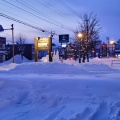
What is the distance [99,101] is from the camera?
32.1ft

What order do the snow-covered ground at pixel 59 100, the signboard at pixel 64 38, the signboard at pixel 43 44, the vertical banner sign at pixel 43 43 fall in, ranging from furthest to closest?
1. the signboard at pixel 64 38
2. the signboard at pixel 43 44
3. the vertical banner sign at pixel 43 43
4. the snow-covered ground at pixel 59 100

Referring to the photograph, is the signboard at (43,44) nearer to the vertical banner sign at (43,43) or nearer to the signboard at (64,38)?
the vertical banner sign at (43,43)

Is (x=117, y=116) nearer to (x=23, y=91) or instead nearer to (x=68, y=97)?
(x=68, y=97)

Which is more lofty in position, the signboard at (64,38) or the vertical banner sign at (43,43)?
the signboard at (64,38)

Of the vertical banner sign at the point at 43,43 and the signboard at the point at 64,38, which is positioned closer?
the vertical banner sign at the point at 43,43

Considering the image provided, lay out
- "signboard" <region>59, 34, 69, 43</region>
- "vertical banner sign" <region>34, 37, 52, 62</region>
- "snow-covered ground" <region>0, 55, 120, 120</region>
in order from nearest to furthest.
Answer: "snow-covered ground" <region>0, 55, 120, 120</region>
"vertical banner sign" <region>34, 37, 52, 62</region>
"signboard" <region>59, 34, 69, 43</region>

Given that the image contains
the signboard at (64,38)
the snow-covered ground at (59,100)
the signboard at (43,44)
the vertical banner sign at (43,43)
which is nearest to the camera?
the snow-covered ground at (59,100)

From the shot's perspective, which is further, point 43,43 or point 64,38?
point 64,38

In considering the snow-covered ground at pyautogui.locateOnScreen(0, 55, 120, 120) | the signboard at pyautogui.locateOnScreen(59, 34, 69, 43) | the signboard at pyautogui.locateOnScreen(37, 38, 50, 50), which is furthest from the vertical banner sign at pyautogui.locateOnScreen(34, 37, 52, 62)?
the snow-covered ground at pyautogui.locateOnScreen(0, 55, 120, 120)

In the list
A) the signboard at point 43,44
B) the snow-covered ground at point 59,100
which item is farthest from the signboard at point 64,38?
the snow-covered ground at point 59,100

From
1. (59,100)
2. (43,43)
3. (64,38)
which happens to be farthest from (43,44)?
(59,100)

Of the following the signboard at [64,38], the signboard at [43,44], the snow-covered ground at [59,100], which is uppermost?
the signboard at [64,38]

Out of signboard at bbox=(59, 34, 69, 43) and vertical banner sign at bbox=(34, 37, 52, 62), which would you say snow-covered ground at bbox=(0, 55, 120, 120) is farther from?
signboard at bbox=(59, 34, 69, 43)

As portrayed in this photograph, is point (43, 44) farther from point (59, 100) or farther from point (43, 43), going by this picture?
point (59, 100)
